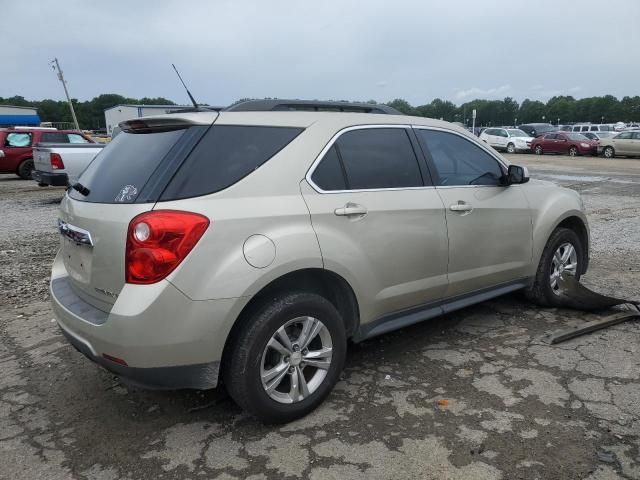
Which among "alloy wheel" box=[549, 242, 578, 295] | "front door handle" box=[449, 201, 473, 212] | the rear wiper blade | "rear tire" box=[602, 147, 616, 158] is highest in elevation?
the rear wiper blade

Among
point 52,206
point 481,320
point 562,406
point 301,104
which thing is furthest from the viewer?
point 52,206

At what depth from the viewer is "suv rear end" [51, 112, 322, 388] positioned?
251 cm

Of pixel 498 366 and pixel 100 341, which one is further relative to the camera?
pixel 498 366

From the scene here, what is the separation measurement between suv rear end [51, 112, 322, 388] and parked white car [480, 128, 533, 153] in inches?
1200

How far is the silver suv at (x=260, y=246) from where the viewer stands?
254cm

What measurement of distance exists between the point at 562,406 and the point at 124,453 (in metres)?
2.47

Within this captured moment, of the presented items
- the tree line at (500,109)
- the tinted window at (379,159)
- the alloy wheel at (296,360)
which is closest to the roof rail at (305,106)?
the tinted window at (379,159)

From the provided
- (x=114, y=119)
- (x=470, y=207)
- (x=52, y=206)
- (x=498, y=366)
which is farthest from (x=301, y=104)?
(x=114, y=119)

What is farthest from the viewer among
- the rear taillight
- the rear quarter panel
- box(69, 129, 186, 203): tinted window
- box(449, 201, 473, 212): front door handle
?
the rear taillight

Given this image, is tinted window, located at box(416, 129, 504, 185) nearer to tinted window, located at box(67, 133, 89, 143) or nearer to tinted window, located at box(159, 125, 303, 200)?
tinted window, located at box(159, 125, 303, 200)

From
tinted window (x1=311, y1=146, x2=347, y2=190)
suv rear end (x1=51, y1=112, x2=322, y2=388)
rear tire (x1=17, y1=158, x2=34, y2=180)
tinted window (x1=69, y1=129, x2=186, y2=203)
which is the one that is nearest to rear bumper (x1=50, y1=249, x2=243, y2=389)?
suv rear end (x1=51, y1=112, x2=322, y2=388)

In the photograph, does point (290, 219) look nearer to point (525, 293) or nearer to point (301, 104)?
point (301, 104)

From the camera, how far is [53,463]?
8.66 feet

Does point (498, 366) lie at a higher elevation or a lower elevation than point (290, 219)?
lower
